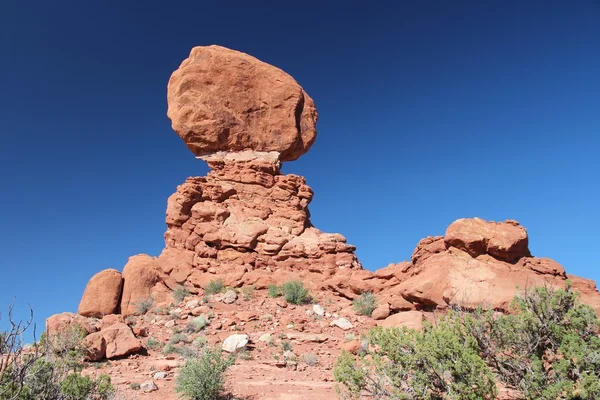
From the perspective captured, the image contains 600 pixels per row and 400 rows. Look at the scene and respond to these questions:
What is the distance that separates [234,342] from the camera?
43.5 feet

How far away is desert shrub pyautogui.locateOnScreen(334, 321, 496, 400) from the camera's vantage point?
585 centimetres

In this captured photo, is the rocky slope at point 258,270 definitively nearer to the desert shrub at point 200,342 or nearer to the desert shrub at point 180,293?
the desert shrub at point 180,293

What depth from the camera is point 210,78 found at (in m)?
23.9

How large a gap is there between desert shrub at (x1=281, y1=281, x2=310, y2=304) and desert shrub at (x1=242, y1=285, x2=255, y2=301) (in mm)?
1423

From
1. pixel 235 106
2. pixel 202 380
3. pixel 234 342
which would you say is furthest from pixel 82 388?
pixel 235 106

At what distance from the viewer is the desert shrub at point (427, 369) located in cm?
585

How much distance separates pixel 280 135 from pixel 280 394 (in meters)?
17.3

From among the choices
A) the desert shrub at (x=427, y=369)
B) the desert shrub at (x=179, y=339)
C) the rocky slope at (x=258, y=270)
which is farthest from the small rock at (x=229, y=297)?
the desert shrub at (x=427, y=369)

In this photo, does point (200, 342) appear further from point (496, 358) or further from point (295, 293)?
point (496, 358)

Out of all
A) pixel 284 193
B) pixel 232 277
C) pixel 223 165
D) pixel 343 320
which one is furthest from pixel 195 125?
pixel 343 320

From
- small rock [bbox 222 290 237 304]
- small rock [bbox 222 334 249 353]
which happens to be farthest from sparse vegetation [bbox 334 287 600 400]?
small rock [bbox 222 290 237 304]

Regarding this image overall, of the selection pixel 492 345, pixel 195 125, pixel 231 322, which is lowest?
pixel 492 345

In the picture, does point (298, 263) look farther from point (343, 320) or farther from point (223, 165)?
point (223, 165)

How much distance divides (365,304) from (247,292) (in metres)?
5.36
